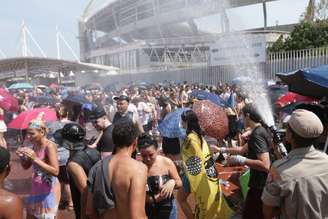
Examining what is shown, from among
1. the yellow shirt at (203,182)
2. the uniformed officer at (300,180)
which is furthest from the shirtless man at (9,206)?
the yellow shirt at (203,182)

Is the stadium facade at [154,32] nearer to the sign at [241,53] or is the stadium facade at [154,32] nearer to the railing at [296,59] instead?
the sign at [241,53]

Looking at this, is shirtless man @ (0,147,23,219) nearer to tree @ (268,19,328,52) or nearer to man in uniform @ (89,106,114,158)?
man in uniform @ (89,106,114,158)

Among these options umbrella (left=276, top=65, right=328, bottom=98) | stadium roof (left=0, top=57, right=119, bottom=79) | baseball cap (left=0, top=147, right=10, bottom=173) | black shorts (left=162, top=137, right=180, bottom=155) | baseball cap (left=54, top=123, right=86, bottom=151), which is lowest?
black shorts (left=162, top=137, right=180, bottom=155)

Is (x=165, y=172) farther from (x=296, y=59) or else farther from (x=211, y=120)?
(x=296, y=59)

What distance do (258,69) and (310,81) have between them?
19.3m

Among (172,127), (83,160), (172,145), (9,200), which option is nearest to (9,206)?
(9,200)

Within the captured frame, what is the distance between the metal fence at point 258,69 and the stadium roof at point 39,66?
22435mm

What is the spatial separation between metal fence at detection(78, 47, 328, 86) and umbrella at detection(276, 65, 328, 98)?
1576cm

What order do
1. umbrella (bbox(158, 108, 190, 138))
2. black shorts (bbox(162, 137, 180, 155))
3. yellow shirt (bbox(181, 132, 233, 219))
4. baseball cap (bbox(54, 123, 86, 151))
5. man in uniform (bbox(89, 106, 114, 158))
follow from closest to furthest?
baseball cap (bbox(54, 123, 86, 151)) < yellow shirt (bbox(181, 132, 233, 219)) < man in uniform (bbox(89, 106, 114, 158)) < umbrella (bbox(158, 108, 190, 138)) < black shorts (bbox(162, 137, 180, 155))

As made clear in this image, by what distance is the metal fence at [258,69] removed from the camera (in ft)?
65.5

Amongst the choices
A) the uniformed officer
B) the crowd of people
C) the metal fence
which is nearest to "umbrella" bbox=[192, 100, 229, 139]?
the crowd of people

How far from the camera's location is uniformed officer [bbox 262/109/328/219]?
2574mm

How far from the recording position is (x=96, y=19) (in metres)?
104

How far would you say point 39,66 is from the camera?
222ft
